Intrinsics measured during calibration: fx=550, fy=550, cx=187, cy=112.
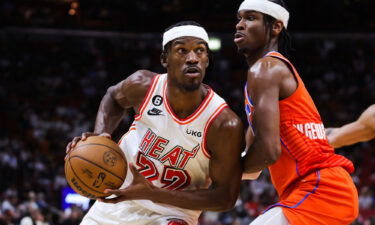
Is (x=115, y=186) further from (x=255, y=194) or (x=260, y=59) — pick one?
(x=255, y=194)

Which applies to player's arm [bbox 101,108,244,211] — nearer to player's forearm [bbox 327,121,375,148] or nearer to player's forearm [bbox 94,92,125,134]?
player's forearm [bbox 94,92,125,134]

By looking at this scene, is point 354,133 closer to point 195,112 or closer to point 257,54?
point 257,54

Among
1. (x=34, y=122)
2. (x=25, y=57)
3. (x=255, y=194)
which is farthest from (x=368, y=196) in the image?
(x=25, y=57)

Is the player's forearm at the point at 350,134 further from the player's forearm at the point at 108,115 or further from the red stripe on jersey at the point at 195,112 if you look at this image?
the player's forearm at the point at 108,115

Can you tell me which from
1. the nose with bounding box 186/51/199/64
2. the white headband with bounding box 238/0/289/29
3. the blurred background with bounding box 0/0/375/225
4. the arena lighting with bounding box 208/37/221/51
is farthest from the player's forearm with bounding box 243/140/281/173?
the arena lighting with bounding box 208/37/221/51

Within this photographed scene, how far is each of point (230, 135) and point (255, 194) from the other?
8.97m

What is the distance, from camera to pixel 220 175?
142 inches

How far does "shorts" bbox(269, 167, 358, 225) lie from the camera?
3.34 metres

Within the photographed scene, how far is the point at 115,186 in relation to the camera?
11.4 ft

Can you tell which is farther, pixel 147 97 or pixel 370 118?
pixel 370 118

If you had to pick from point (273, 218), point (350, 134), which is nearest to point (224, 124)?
point (273, 218)

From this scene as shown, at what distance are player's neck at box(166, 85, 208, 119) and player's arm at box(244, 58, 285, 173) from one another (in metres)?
0.51

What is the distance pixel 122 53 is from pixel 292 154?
639 inches

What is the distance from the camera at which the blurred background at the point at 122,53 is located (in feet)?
54.0
